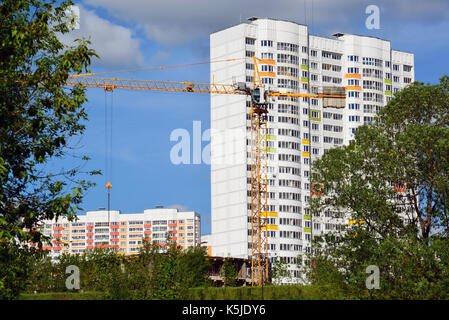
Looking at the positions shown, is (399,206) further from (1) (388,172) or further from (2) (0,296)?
(2) (0,296)

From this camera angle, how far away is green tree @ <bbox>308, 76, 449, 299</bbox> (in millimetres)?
45609

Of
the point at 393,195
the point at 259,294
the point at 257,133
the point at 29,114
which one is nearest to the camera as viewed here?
the point at 29,114

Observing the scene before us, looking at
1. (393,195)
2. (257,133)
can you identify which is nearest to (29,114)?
(393,195)

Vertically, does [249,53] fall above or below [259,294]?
above

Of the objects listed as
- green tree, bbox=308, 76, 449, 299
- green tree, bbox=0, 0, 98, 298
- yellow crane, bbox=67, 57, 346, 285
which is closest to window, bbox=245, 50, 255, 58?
yellow crane, bbox=67, 57, 346, 285

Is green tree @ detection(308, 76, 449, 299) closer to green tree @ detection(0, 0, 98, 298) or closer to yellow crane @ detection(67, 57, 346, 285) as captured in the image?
green tree @ detection(0, 0, 98, 298)

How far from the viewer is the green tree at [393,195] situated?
1796 inches

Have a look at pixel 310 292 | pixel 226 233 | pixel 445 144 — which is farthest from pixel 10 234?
pixel 226 233

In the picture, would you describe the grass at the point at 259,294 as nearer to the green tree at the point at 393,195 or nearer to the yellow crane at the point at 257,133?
the green tree at the point at 393,195

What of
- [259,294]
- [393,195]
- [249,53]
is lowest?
[259,294]

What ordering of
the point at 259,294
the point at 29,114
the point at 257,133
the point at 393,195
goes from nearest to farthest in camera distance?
the point at 29,114
the point at 393,195
the point at 259,294
the point at 257,133

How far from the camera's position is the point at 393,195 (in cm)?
5084

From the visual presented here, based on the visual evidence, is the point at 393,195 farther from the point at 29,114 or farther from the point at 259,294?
the point at 29,114
